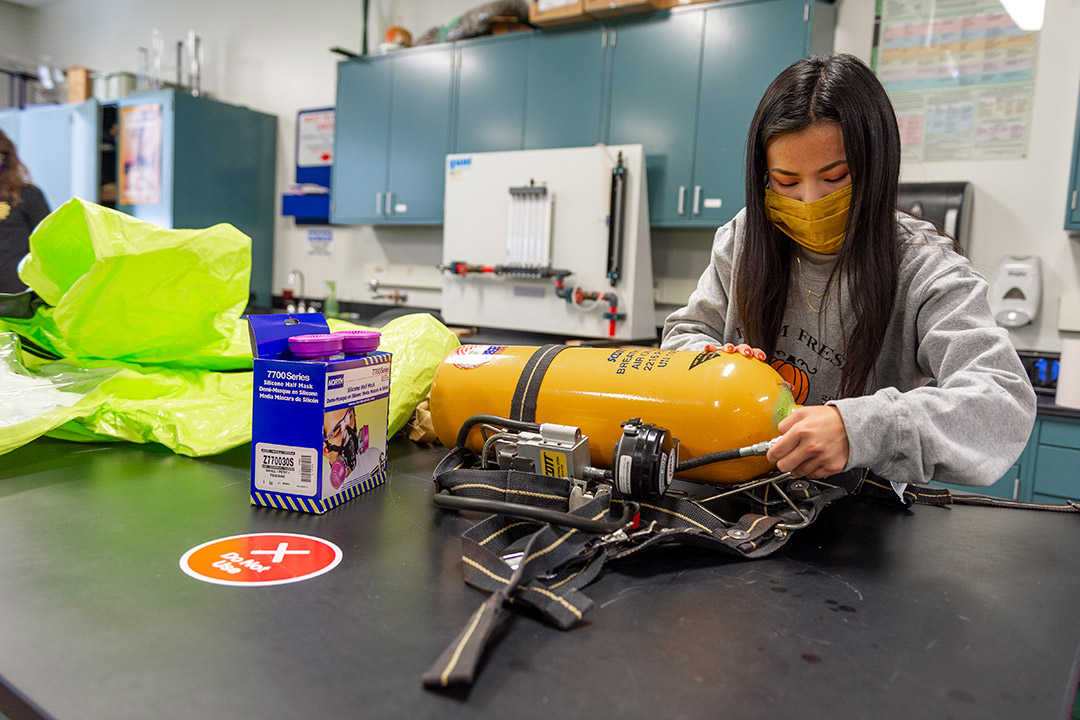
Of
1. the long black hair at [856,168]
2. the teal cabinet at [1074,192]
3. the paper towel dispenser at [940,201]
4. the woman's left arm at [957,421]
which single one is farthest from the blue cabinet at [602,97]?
the woman's left arm at [957,421]

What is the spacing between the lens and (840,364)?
3.77 feet

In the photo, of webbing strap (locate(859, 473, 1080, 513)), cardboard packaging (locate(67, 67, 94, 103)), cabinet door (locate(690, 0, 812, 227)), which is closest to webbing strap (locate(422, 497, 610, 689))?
webbing strap (locate(859, 473, 1080, 513))

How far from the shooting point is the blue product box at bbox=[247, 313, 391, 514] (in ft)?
2.66

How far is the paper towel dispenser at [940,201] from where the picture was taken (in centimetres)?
256

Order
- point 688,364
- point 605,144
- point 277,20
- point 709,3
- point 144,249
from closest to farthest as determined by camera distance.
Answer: point 688,364
point 144,249
point 709,3
point 605,144
point 277,20

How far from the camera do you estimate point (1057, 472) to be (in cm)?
228

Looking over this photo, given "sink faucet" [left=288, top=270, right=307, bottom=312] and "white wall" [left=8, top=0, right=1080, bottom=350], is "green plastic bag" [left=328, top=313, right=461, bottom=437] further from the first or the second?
"sink faucet" [left=288, top=270, right=307, bottom=312]

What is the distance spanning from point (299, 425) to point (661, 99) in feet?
8.47

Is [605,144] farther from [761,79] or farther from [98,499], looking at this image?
[98,499]

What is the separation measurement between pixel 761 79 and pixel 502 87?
3.94 ft

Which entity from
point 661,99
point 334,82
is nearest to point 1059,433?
point 661,99

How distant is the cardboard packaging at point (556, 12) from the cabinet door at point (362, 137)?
977mm

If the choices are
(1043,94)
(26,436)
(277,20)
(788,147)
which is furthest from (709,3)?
(277,20)

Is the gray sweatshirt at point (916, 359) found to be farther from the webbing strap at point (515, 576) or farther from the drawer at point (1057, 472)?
the drawer at point (1057, 472)
